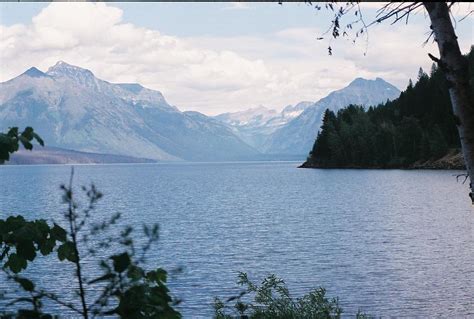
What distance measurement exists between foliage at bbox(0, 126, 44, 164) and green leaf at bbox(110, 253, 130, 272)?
2163 millimetres

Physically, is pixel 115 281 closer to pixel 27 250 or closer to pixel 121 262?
pixel 121 262

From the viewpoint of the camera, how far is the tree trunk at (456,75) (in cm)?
763

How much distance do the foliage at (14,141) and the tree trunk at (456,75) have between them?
4891 mm

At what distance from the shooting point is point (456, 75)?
7.63m

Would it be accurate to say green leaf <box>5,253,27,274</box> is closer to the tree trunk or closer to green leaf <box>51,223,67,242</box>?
green leaf <box>51,223,67,242</box>

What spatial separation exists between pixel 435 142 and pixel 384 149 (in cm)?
3104

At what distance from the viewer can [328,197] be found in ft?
378

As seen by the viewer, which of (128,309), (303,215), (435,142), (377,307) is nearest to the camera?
(128,309)

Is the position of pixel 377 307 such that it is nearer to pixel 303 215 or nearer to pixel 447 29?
pixel 447 29

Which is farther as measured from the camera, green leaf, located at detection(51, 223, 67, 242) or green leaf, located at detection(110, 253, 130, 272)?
green leaf, located at detection(51, 223, 67, 242)

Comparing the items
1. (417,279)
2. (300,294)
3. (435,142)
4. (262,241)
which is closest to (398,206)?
(262,241)

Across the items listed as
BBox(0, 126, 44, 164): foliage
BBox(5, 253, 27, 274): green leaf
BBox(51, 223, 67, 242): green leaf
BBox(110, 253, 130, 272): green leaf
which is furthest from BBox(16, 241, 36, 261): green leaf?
BBox(110, 253, 130, 272): green leaf

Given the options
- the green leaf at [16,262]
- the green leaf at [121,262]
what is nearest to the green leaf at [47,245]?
the green leaf at [16,262]

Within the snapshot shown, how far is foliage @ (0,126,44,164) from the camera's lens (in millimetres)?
6680
